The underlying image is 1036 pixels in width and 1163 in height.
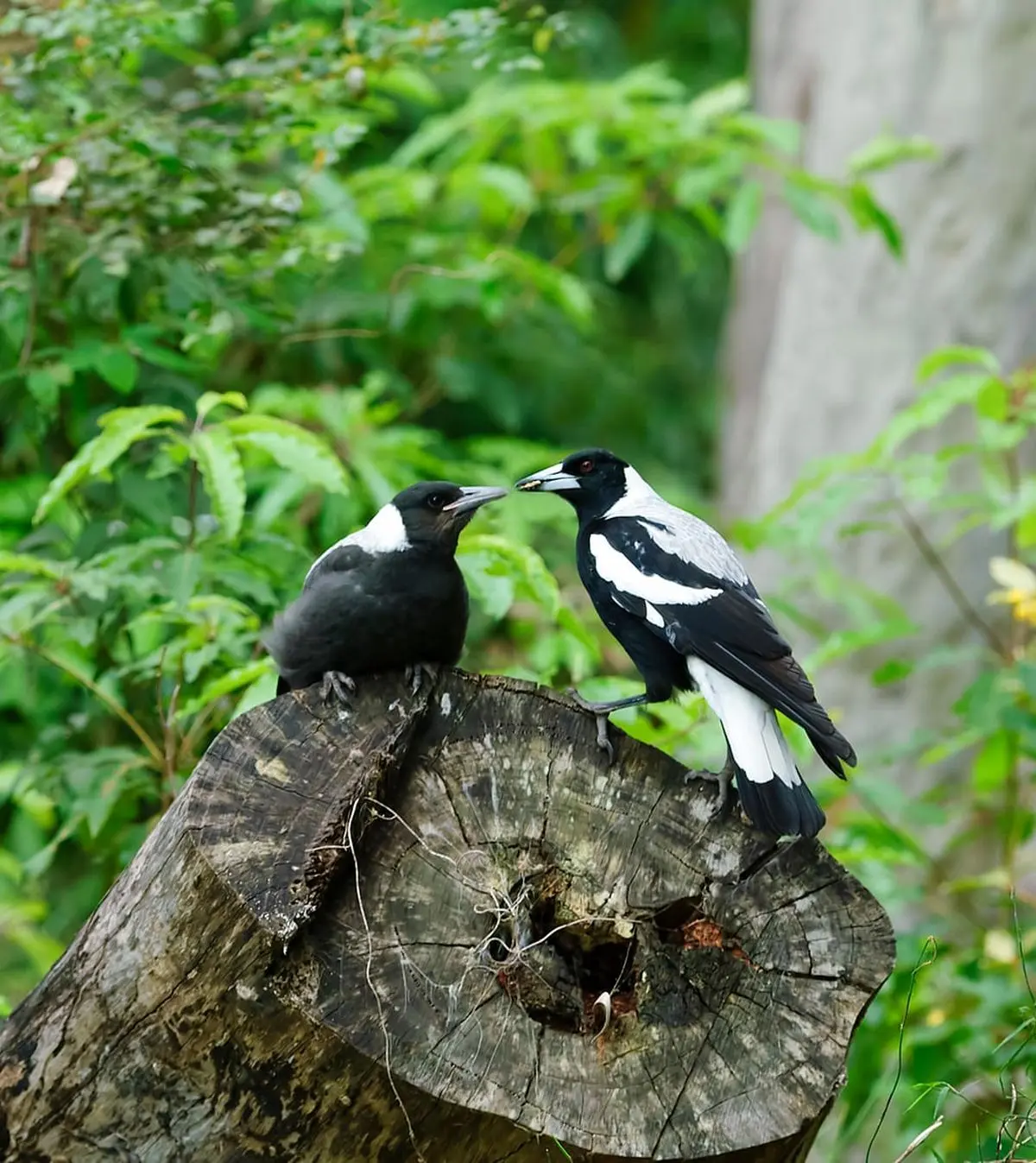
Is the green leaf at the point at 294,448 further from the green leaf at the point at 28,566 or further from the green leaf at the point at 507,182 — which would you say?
the green leaf at the point at 507,182

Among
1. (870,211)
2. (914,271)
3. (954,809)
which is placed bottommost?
(954,809)

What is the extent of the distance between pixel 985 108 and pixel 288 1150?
5146 millimetres

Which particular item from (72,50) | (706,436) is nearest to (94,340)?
(72,50)

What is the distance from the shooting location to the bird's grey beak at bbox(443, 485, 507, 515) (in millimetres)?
2856

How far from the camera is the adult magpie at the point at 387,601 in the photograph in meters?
2.63

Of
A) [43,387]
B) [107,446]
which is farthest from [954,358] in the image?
[43,387]

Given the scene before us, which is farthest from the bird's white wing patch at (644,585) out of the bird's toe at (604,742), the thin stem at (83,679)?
the thin stem at (83,679)

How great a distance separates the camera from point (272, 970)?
212 centimetres

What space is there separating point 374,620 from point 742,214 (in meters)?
2.40

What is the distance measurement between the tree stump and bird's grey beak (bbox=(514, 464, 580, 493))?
0.79m

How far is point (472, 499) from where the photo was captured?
2.88m

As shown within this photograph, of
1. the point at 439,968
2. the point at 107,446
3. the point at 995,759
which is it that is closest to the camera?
the point at 439,968

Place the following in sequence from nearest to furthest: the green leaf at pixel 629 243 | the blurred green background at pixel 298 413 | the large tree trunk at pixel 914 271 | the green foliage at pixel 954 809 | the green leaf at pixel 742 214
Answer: the blurred green background at pixel 298 413, the green foliage at pixel 954 809, the green leaf at pixel 742 214, the green leaf at pixel 629 243, the large tree trunk at pixel 914 271

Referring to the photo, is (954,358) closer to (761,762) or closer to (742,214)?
(742,214)
